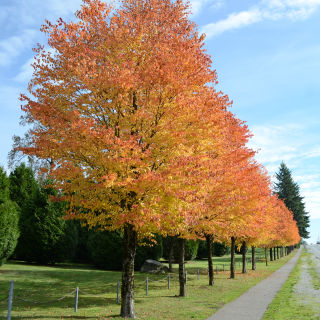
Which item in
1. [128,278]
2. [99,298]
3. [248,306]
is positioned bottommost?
[99,298]

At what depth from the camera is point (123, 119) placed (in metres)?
9.86

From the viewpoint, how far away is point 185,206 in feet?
32.3

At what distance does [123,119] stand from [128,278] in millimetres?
5642

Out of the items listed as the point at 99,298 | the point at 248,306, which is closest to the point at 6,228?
the point at 99,298

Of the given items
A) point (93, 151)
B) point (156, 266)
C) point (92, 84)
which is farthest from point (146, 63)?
point (156, 266)

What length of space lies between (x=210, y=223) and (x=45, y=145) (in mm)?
8757

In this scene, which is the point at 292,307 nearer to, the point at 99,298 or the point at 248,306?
the point at 248,306

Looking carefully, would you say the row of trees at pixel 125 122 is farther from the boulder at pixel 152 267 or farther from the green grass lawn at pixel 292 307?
the boulder at pixel 152 267

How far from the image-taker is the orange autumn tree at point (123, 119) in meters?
9.02

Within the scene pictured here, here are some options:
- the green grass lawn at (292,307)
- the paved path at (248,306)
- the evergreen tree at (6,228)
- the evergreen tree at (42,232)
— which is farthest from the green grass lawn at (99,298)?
the evergreen tree at (42,232)

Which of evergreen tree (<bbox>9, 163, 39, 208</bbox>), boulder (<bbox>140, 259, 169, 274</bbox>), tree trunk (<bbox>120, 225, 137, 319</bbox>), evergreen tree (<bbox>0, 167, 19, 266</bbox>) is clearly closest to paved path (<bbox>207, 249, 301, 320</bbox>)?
tree trunk (<bbox>120, 225, 137, 319</bbox>)

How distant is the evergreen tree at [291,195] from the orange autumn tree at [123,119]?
263ft

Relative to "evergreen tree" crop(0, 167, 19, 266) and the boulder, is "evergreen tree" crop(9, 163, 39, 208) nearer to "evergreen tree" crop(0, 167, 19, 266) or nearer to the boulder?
"evergreen tree" crop(0, 167, 19, 266)

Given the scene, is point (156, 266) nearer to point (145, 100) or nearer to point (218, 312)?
point (218, 312)
